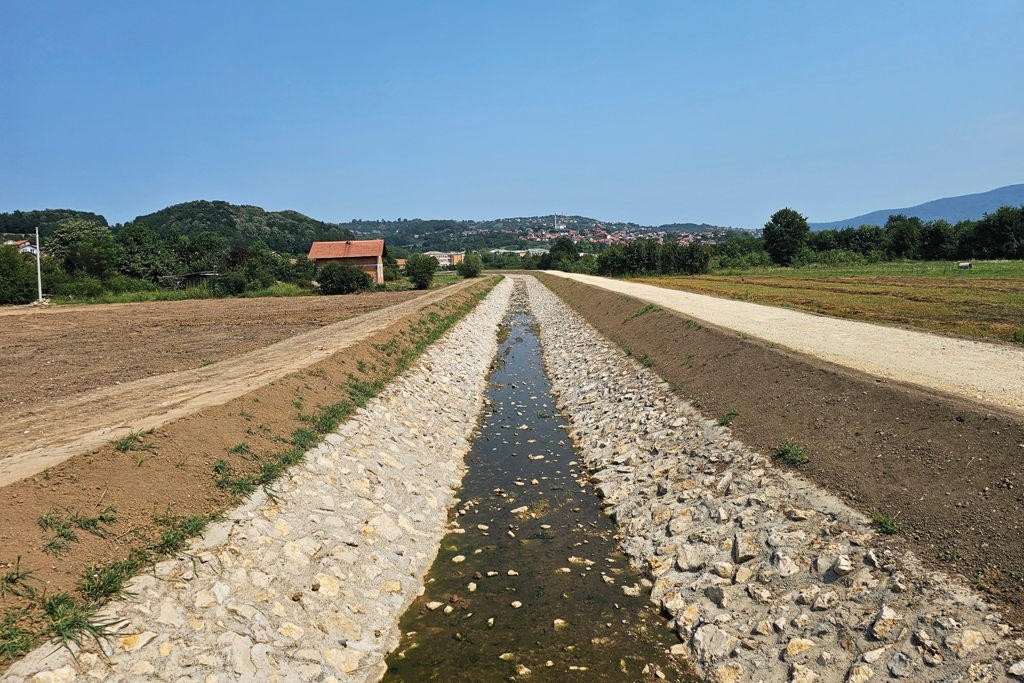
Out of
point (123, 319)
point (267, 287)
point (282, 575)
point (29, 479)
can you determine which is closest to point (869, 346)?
point (282, 575)

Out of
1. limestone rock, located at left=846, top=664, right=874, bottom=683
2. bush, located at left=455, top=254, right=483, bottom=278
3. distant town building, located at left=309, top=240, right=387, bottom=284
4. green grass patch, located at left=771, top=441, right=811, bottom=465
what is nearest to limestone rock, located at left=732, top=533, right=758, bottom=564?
green grass patch, located at left=771, top=441, right=811, bottom=465

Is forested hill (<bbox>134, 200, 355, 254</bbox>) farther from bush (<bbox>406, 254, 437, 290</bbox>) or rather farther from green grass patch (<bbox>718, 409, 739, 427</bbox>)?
green grass patch (<bbox>718, 409, 739, 427</bbox>)

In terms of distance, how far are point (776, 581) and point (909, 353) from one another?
34.7ft

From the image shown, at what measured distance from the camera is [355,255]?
85.5 m

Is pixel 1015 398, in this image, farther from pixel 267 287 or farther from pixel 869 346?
pixel 267 287

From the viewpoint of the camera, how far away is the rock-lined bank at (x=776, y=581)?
5668 mm

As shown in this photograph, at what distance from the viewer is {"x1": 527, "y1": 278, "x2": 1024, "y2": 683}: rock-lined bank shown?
5668 millimetres

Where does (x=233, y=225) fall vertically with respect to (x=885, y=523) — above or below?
above

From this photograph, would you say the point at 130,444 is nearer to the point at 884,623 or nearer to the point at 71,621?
the point at 71,621

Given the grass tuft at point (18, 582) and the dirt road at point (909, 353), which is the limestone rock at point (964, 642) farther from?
the grass tuft at point (18, 582)

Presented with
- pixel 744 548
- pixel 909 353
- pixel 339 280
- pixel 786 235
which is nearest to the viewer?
pixel 744 548

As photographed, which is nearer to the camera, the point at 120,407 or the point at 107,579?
the point at 107,579

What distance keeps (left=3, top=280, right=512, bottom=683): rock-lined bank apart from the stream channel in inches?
19.9

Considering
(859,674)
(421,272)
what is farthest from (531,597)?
(421,272)
